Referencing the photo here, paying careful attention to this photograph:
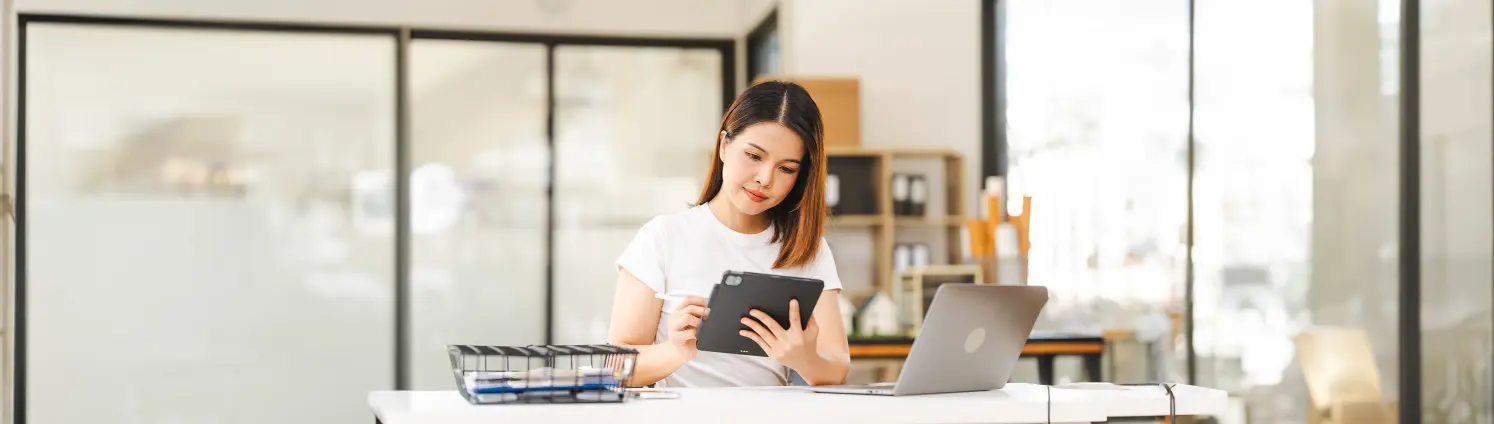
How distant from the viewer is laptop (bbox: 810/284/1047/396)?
1848 millimetres

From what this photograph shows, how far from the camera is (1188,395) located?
1918mm

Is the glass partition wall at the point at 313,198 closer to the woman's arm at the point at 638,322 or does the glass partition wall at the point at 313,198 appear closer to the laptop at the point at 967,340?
the woman's arm at the point at 638,322

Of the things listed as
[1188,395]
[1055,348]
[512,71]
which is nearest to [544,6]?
[512,71]

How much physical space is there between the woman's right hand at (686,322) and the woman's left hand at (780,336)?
0.08 meters

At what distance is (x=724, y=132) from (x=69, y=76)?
4.57 meters

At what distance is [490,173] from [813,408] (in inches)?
177

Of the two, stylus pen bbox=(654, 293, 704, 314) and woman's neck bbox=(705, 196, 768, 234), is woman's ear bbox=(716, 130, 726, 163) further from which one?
stylus pen bbox=(654, 293, 704, 314)

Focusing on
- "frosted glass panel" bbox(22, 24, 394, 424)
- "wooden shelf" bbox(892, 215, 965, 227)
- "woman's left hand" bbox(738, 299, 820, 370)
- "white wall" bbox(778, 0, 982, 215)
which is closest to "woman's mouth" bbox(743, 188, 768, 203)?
"woman's left hand" bbox(738, 299, 820, 370)

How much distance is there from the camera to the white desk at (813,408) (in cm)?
164

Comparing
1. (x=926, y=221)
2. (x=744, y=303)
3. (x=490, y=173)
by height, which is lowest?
(x=744, y=303)

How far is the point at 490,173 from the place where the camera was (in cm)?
601

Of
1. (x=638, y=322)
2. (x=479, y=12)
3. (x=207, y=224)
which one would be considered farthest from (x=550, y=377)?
(x=207, y=224)

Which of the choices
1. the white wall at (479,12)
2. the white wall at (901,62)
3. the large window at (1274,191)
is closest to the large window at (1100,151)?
the large window at (1274,191)

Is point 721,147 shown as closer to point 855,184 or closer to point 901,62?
point 855,184
